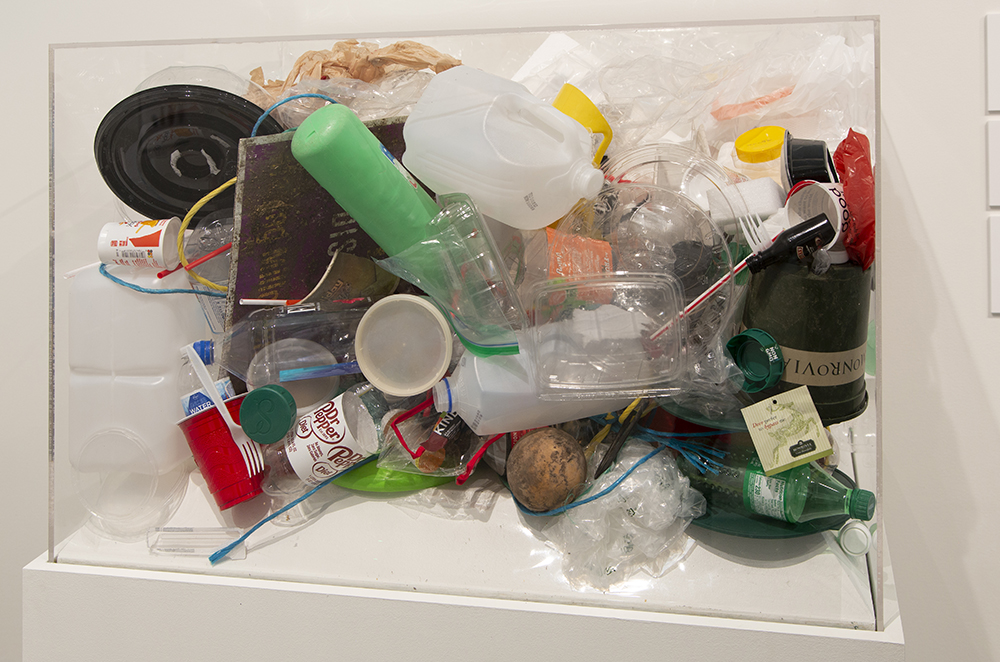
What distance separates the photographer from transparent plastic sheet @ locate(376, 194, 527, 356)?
2.99 feet

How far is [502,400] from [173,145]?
0.75 m

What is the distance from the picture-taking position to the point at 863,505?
81 centimetres

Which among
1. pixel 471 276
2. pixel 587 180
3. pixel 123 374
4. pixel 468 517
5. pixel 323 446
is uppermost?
pixel 587 180

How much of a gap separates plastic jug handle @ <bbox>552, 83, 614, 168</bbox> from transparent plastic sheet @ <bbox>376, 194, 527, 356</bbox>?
260 millimetres

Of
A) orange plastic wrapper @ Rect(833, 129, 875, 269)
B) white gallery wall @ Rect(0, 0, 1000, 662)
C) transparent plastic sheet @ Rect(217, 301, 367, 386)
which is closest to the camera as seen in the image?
orange plastic wrapper @ Rect(833, 129, 875, 269)

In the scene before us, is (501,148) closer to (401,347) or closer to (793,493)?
(401,347)

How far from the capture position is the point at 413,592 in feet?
2.87

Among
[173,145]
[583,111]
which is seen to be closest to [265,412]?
[173,145]

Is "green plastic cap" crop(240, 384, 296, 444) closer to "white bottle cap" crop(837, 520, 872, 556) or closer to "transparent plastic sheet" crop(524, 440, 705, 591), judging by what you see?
"transparent plastic sheet" crop(524, 440, 705, 591)

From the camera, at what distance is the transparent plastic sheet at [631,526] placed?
892 mm

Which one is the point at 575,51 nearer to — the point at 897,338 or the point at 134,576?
the point at 897,338

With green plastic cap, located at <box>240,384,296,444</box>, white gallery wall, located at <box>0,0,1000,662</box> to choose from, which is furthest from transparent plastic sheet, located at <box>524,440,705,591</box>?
white gallery wall, located at <box>0,0,1000,662</box>

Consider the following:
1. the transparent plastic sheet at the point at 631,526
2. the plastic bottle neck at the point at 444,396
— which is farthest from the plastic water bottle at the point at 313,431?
the transparent plastic sheet at the point at 631,526

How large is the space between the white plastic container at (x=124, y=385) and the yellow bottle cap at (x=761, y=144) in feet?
3.21
